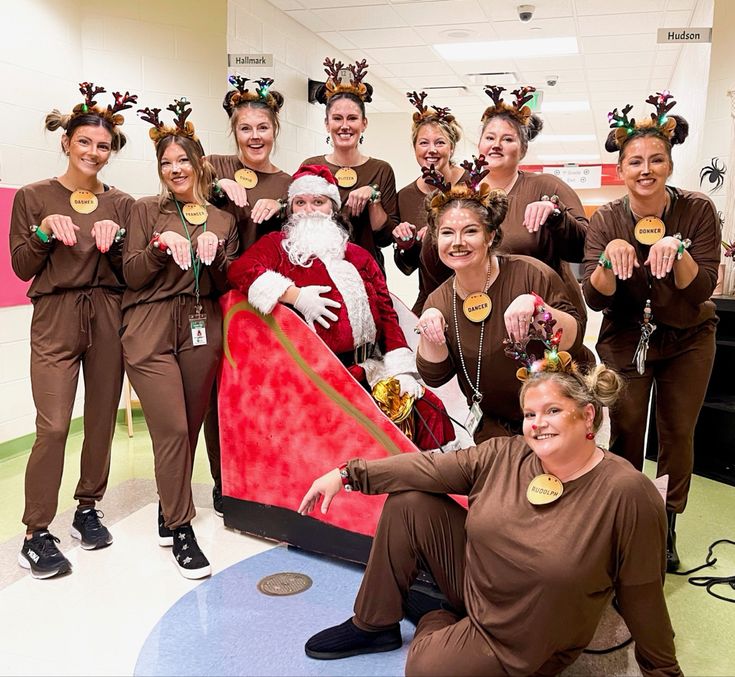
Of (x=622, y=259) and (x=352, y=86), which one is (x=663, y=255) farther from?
(x=352, y=86)

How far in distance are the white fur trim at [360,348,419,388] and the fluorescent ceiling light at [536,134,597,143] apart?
9.94 metres

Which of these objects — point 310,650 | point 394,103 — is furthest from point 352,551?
point 394,103

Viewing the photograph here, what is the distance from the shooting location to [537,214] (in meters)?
2.59

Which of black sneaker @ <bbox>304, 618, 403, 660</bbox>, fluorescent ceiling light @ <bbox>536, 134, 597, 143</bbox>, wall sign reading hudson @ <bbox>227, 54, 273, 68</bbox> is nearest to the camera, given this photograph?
black sneaker @ <bbox>304, 618, 403, 660</bbox>

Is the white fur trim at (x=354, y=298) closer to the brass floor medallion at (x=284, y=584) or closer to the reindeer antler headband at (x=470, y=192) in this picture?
the reindeer antler headband at (x=470, y=192)

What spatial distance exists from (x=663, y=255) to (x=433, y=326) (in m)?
0.76

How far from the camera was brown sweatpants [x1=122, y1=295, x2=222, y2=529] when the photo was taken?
2.81 metres

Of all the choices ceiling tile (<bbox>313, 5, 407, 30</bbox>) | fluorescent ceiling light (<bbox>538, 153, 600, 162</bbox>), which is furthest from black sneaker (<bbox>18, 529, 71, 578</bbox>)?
fluorescent ceiling light (<bbox>538, 153, 600, 162</bbox>)

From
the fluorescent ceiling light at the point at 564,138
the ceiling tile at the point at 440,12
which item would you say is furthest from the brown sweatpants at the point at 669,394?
the fluorescent ceiling light at the point at 564,138

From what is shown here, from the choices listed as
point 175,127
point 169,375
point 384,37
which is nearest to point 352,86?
point 175,127

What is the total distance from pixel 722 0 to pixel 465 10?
192 centimetres

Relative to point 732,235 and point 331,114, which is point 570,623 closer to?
point 331,114

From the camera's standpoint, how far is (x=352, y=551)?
271 centimetres

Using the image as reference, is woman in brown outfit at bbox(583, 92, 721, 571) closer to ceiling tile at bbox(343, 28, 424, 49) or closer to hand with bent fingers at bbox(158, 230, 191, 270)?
hand with bent fingers at bbox(158, 230, 191, 270)
